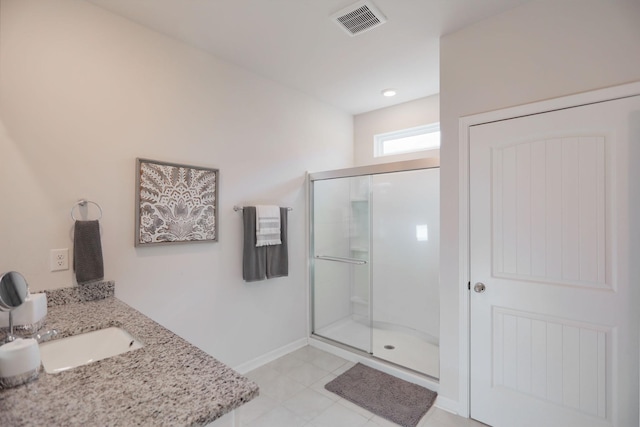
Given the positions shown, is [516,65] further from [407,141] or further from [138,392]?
[138,392]

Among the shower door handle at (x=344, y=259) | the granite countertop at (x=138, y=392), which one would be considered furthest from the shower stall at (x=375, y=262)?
the granite countertop at (x=138, y=392)

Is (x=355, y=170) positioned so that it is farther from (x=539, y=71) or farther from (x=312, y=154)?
(x=539, y=71)

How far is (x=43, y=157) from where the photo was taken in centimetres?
167

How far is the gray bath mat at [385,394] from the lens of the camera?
2084 mm

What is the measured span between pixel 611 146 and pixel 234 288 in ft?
8.63

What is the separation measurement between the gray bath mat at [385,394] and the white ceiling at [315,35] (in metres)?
2.60

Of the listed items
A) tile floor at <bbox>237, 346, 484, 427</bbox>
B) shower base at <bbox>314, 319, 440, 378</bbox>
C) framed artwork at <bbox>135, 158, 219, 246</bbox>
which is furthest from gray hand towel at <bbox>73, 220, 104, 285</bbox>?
shower base at <bbox>314, 319, 440, 378</bbox>

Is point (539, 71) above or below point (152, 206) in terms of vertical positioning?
above

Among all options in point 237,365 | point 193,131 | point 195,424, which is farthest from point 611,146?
point 237,365

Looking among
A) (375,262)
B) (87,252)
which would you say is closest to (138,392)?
(87,252)

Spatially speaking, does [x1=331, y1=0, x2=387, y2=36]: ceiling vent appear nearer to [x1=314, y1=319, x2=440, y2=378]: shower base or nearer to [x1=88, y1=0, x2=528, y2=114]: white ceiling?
[x1=88, y1=0, x2=528, y2=114]: white ceiling

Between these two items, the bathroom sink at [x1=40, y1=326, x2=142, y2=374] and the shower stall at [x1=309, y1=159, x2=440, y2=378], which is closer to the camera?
the bathroom sink at [x1=40, y1=326, x2=142, y2=374]

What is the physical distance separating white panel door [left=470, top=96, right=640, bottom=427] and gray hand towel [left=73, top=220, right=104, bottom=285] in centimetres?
231

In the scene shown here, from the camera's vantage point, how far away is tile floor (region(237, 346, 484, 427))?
2006 mm
